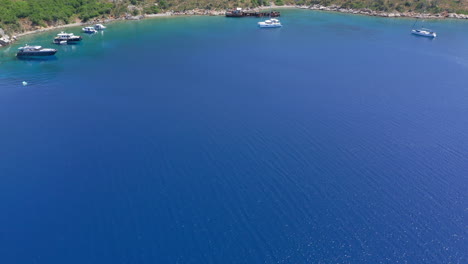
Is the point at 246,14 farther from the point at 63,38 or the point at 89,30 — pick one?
the point at 63,38

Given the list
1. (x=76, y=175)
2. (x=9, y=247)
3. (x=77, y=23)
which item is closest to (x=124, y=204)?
(x=76, y=175)

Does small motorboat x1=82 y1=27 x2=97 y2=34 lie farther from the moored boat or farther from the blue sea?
the blue sea

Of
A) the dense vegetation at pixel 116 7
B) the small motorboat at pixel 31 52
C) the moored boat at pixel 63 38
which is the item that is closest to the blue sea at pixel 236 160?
the small motorboat at pixel 31 52

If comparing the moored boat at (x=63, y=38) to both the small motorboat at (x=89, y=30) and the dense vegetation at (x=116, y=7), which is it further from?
the dense vegetation at (x=116, y=7)

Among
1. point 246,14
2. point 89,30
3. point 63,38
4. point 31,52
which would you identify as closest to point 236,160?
point 31,52

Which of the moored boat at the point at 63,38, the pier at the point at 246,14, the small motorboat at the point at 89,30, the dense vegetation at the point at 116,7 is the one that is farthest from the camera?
the pier at the point at 246,14

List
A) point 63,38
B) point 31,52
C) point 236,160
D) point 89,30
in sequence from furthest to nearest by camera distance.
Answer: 1. point 89,30
2. point 63,38
3. point 31,52
4. point 236,160
